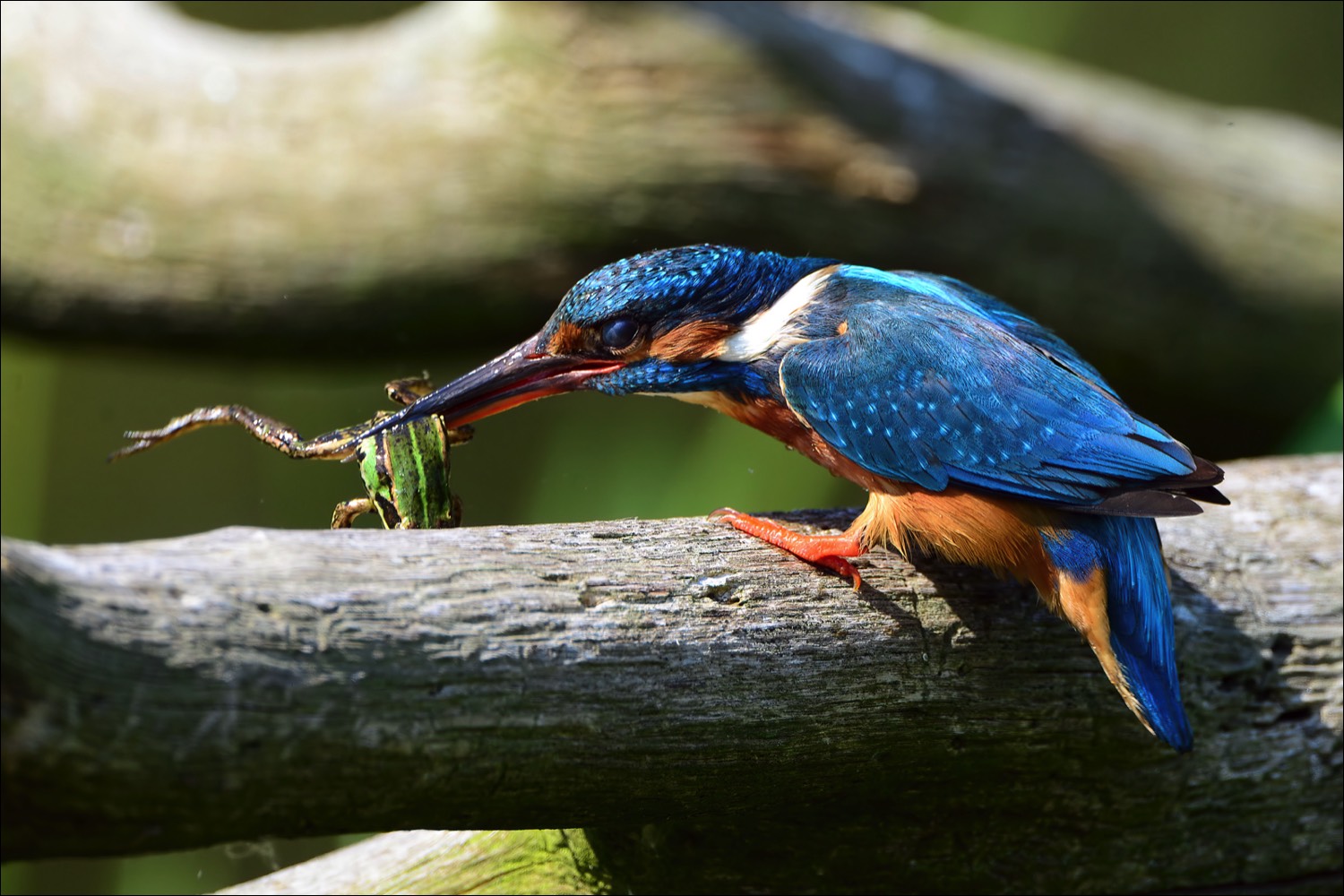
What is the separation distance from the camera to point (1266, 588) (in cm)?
200

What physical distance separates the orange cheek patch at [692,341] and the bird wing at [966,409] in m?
0.14

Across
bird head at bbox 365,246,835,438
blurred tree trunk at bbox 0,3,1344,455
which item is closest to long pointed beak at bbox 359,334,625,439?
bird head at bbox 365,246,835,438

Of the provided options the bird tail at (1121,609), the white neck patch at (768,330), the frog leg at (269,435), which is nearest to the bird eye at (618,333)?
the white neck patch at (768,330)

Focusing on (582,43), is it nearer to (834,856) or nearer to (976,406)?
(976,406)

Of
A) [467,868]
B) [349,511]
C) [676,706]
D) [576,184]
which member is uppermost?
[576,184]

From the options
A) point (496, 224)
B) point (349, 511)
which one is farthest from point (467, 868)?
point (496, 224)

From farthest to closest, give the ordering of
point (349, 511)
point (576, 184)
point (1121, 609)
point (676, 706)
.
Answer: point (576, 184)
point (349, 511)
point (1121, 609)
point (676, 706)

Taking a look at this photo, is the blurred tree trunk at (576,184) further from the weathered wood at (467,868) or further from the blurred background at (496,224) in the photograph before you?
the weathered wood at (467,868)

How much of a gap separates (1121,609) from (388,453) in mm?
1062

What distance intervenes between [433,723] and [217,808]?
22 cm

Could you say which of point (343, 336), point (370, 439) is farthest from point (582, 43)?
point (370, 439)

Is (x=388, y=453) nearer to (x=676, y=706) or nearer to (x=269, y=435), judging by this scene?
(x=269, y=435)

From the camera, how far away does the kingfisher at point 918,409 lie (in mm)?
1616

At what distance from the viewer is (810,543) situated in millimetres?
1670
